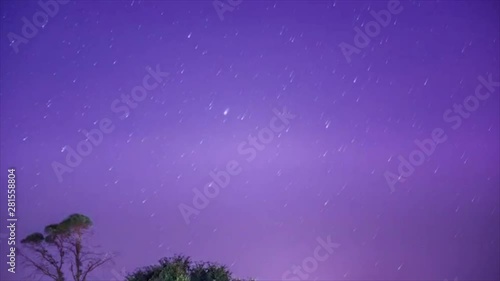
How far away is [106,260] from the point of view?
41.0 m

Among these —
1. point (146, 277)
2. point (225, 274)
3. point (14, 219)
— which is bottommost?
point (225, 274)

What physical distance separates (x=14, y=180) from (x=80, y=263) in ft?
42.9

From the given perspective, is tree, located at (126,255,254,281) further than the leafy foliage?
No

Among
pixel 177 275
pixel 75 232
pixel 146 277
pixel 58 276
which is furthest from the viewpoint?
pixel 75 232

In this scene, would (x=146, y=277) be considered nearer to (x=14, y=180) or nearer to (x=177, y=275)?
(x=177, y=275)

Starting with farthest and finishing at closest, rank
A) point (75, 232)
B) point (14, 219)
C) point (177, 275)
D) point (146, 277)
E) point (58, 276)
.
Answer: point (75, 232), point (58, 276), point (14, 219), point (146, 277), point (177, 275)

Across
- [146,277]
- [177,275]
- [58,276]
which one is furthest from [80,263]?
[177,275]

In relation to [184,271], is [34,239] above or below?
above

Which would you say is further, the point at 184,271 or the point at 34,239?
the point at 34,239

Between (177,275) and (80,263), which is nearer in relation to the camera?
(177,275)

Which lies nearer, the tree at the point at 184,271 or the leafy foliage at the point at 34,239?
the tree at the point at 184,271

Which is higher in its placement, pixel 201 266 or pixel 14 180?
pixel 14 180

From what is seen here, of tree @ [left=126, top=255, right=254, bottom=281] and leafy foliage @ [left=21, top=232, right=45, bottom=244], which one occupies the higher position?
leafy foliage @ [left=21, top=232, right=45, bottom=244]

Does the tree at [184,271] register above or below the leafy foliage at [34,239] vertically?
below
